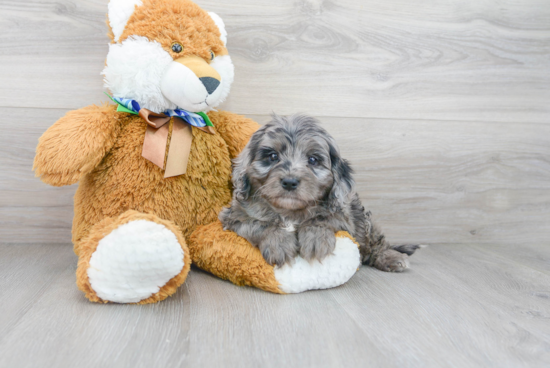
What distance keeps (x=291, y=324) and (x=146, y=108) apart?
1035mm

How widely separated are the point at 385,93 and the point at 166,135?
1290 mm

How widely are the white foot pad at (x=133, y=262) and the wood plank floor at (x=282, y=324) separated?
0.23 ft

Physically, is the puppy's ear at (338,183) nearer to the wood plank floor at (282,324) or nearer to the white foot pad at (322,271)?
the white foot pad at (322,271)

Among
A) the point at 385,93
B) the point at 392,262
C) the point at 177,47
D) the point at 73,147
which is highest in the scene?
the point at 177,47

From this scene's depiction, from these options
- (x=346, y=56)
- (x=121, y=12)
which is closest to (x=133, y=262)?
(x=121, y=12)

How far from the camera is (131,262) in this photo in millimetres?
1363

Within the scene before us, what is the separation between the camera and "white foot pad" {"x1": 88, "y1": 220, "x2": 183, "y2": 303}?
1.37 metres

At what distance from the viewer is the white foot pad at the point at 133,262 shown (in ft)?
4.50

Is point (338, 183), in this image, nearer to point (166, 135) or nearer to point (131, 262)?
point (166, 135)

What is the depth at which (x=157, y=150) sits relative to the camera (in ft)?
5.43

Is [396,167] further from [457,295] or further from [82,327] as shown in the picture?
[82,327]

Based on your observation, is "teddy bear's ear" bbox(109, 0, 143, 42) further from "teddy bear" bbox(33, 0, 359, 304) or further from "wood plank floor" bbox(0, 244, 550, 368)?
"wood plank floor" bbox(0, 244, 550, 368)

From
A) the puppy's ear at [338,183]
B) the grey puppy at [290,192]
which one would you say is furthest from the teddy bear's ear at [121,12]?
the puppy's ear at [338,183]

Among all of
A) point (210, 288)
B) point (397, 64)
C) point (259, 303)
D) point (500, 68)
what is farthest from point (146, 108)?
point (500, 68)
